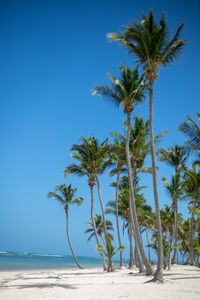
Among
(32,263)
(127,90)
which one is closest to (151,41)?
(127,90)

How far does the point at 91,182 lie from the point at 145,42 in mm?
10642

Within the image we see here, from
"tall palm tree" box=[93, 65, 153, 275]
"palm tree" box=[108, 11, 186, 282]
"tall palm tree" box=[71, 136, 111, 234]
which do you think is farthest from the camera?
"tall palm tree" box=[71, 136, 111, 234]

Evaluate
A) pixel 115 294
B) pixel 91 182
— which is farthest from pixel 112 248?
pixel 115 294

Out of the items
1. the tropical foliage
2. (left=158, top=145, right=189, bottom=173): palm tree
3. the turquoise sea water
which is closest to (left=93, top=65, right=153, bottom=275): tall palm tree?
the tropical foliage

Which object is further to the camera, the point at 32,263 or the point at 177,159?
the point at 32,263

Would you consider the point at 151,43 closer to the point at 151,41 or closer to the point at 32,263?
the point at 151,41

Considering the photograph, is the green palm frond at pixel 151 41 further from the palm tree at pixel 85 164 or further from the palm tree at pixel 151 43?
the palm tree at pixel 85 164

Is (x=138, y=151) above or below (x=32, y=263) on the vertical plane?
above

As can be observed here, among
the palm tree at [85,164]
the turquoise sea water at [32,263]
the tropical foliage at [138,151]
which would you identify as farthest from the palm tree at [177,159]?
the turquoise sea water at [32,263]

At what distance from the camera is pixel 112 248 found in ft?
49.8

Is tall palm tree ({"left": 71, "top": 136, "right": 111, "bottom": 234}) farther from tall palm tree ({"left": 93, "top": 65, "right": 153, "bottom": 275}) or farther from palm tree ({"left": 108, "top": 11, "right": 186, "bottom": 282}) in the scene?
palm tree ({"left": 108, "top": 11, "right": 186, "bottom": 282})

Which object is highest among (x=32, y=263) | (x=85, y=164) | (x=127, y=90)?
(x=127, y=90)

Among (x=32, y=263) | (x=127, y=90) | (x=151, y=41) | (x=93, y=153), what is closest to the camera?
(x=151, y=41)

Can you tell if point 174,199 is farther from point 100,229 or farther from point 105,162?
point 100,229
